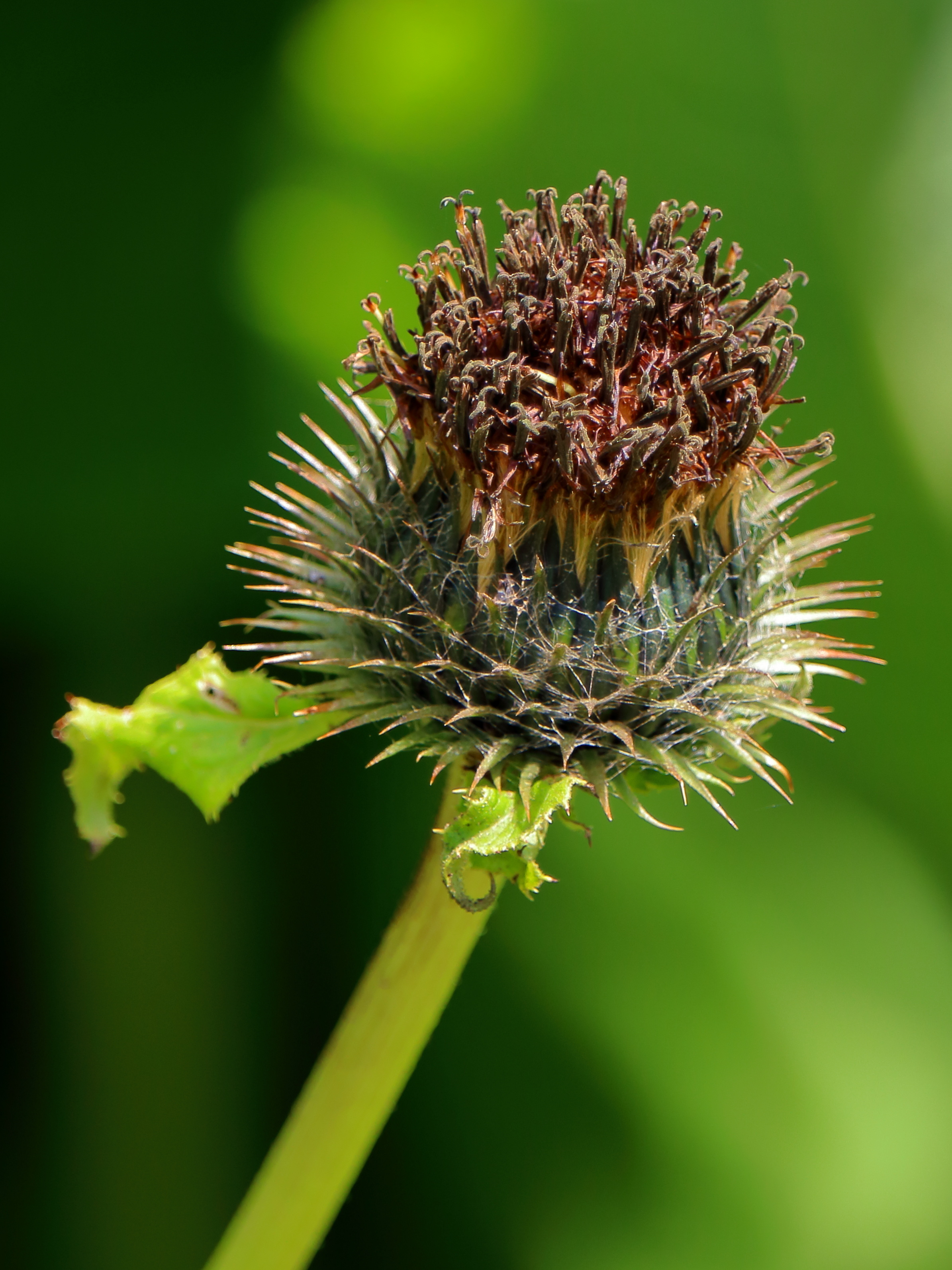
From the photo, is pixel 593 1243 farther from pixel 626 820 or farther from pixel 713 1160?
pixel 626 820

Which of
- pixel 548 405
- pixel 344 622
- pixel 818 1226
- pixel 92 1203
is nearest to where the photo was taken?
pixel 548 405

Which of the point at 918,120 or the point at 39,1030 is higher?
the point at 918,120

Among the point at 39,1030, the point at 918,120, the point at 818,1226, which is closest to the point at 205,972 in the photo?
the point at 39,1030

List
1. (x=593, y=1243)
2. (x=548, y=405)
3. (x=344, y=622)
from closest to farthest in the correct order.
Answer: (x=548, y=405), (x=344, y=622), (x=593, y=1243)

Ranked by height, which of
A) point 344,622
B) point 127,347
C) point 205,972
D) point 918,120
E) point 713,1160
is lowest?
point 205,972

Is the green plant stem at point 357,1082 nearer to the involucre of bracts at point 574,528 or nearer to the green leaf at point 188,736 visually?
the involucre of bracts at point 574,528

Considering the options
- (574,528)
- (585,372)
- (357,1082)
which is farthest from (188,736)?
(585,372)
